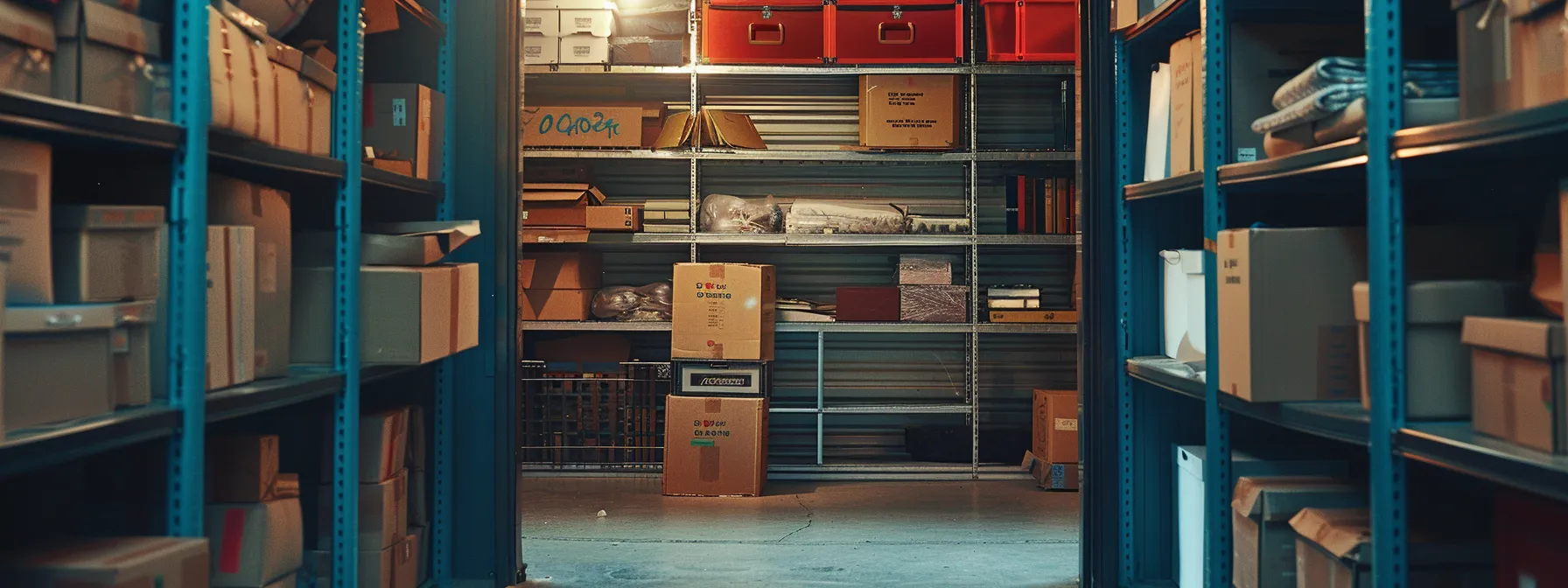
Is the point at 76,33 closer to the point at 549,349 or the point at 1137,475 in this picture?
the point at 1137,475

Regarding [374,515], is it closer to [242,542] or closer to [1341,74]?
[242,542]

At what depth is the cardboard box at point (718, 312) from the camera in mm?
5523

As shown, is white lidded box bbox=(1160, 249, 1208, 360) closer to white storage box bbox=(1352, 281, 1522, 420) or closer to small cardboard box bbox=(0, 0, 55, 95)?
white storage box bbox=(1352, 281, 1522, 420)

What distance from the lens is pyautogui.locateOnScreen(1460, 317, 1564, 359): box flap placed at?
66.1 inches

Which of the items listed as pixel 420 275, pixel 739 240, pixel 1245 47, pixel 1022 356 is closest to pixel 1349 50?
pixel 1245 47

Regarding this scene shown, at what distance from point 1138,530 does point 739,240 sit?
275cm

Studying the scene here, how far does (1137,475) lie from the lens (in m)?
3.54

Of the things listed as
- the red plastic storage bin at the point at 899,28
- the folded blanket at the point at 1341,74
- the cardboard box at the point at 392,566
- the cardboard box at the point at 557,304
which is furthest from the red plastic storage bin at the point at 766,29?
the folded blanket at the point at 1341,74

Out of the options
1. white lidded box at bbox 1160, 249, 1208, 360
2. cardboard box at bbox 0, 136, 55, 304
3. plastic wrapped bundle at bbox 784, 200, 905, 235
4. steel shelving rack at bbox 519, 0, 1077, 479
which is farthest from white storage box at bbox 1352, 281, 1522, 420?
plastic wrapped bundle at bbox 784, 200, 905, 235

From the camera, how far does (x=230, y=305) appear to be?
2.32 metres

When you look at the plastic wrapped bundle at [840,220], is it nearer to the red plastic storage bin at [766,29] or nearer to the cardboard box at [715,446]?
the red plastic storage bin at [766,29]

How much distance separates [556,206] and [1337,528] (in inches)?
168

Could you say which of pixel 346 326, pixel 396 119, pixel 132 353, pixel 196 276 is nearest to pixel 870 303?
pixel 396 119

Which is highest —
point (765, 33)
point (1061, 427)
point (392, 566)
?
point (765, 33)
